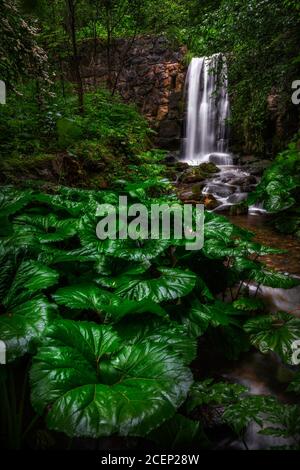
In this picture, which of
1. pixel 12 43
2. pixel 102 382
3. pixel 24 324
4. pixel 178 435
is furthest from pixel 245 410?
pixel 12 43

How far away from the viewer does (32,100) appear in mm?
7102

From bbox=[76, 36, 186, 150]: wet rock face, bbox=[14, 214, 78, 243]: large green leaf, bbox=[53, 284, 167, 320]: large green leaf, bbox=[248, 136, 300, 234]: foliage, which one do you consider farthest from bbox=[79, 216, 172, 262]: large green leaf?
bbox=[76, 36, 186, 150]: wet rock face

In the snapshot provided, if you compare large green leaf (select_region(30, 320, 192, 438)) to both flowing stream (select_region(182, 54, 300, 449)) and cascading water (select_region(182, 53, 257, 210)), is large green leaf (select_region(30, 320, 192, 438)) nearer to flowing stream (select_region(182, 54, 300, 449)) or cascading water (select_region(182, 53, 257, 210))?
flowing stream (select_region(182, 54, 300, 449))

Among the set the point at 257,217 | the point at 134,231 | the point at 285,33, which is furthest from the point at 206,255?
the point at 285,33

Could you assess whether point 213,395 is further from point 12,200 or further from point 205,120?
point 205,120

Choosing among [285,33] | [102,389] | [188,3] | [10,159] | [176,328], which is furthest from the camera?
[188,3]

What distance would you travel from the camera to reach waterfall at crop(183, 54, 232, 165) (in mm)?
12078

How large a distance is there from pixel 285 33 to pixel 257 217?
313 cm

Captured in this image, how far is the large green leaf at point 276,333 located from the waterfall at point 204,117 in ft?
31.2

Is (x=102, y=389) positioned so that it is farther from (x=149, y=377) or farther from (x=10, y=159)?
(x=10, y=159)

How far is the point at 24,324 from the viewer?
1.47 metres

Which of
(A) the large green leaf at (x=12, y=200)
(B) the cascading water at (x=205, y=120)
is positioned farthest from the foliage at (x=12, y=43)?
(B) the cascading water at (x=205, y=120)
